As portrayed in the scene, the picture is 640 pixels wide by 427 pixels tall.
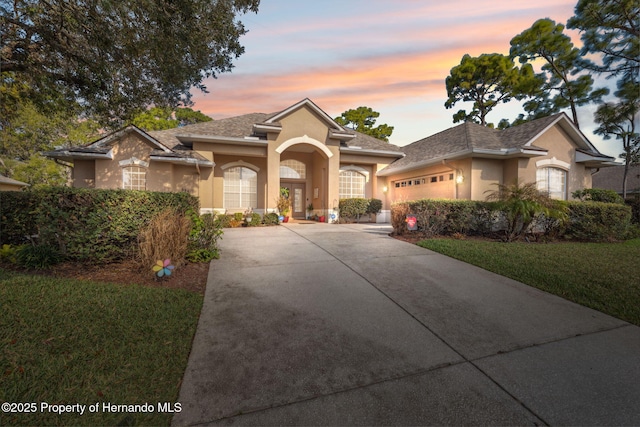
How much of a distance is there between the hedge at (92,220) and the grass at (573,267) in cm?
762

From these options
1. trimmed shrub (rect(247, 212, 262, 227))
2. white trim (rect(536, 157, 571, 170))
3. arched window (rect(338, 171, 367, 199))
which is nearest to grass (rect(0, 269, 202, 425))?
trimmed shrub (rect(247, 212, 262, 227))

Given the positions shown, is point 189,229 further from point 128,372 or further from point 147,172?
point 147,172

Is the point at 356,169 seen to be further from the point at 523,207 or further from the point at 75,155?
the point at 75,155

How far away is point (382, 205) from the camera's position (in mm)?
17422

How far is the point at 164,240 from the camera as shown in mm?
5121

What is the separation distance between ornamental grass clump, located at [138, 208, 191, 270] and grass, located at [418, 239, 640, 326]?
653 centimetres

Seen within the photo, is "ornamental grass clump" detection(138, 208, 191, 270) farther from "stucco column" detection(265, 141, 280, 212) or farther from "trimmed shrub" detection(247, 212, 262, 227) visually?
"stucco column" detection(265, 141, 280, 212)

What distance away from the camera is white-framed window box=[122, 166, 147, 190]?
12.3 m

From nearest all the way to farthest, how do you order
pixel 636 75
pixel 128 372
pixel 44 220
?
pixel 128 372
pixel 44 220
pixel 636 75

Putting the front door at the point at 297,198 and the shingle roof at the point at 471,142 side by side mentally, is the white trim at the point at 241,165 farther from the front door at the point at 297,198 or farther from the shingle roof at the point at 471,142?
the shingle roof at the point at 471,142

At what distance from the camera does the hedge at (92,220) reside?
5219 millimetres

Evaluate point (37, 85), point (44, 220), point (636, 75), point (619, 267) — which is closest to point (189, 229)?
point (44, 220)

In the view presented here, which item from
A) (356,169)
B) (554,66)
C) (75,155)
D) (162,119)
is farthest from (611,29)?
(162,119)

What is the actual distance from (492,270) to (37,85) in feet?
45.4
